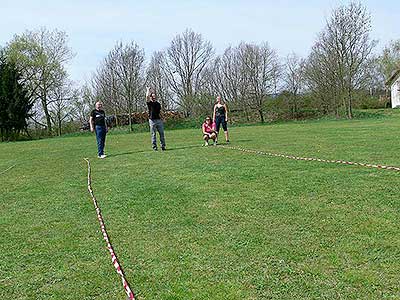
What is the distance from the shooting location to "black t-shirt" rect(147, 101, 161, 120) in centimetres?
1348

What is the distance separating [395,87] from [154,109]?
47774 millimetres

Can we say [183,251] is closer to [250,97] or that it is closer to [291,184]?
[291,184]

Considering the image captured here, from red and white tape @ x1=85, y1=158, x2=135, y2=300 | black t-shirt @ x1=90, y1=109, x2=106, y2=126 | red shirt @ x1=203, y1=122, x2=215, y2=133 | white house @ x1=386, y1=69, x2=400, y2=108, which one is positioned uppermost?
white house @ x1=386, y1=69, x2=400, y2=108

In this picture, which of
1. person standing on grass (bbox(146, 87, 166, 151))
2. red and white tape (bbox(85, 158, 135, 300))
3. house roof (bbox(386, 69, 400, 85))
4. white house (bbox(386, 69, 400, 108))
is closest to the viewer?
red and white tape (bbox(85, 158, 135, 300))

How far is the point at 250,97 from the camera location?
44219 mm

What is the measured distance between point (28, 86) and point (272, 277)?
44.5m

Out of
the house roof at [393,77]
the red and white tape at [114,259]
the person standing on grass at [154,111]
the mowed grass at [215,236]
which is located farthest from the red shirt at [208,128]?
the house roof at [393,77]

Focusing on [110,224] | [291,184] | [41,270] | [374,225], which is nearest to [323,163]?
[291,184]

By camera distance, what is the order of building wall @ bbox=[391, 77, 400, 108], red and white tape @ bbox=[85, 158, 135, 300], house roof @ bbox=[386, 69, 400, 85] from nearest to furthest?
→ red and white tape @ bbox=[85, 158, 135, 300] < building wall @ bbox=[391, 77, 400, 108] < house roof @ bbox=[386, 69, 400, 85]

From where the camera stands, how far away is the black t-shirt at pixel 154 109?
1348 centimetres

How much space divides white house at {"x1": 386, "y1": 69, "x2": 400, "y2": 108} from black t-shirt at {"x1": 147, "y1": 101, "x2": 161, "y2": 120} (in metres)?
44.7

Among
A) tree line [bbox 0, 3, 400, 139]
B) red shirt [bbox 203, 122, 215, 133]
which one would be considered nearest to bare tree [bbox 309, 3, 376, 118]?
tree line [bbox 0, 3, 400, 139]

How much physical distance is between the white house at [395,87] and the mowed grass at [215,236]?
49.2m

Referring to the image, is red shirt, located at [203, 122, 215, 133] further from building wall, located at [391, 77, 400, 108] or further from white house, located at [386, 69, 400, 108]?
building wall, located at [391, 77, 400, 108]
